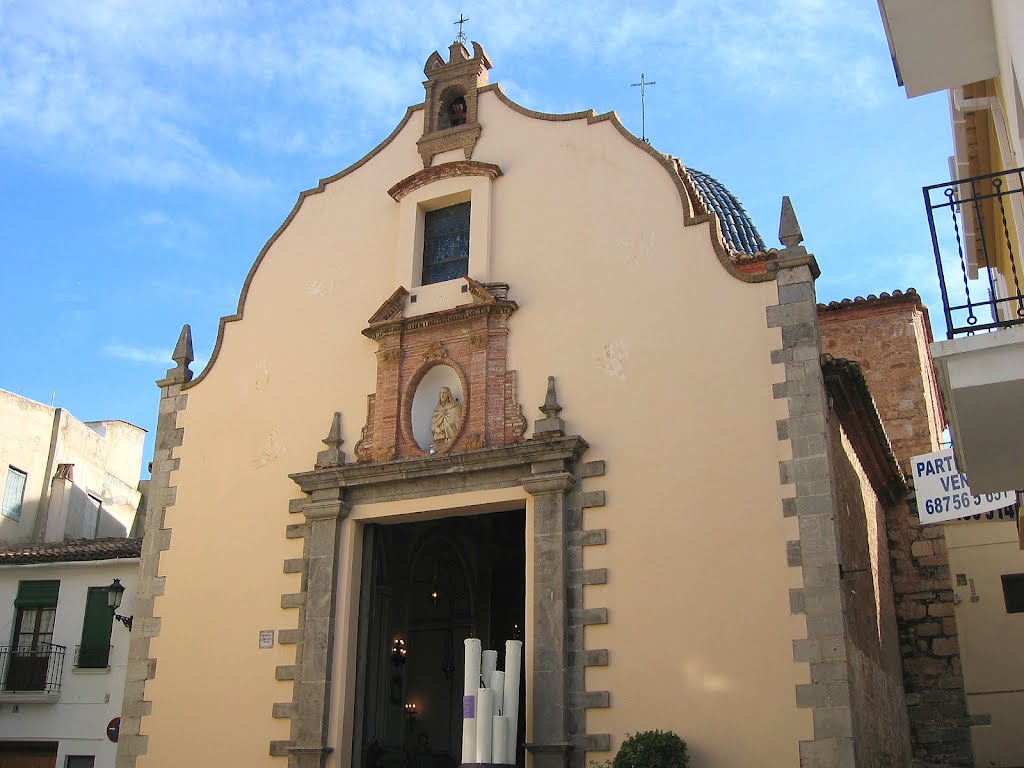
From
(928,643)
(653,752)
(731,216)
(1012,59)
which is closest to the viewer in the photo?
(1012,59)

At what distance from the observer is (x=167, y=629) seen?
1466cm

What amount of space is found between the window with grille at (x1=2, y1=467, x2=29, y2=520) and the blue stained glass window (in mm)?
14107

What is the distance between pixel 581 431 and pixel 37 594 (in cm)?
→ 1171

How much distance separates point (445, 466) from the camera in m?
13.5

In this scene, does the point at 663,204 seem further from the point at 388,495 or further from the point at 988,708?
the point at 988,708

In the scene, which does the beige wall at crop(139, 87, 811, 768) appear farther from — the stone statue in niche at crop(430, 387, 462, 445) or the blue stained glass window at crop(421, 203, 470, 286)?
the stone statue in niche at crop(430, 387, 462, 445)

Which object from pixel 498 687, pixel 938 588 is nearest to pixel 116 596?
pixel 498 687

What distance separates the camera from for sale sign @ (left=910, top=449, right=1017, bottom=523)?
442 inches

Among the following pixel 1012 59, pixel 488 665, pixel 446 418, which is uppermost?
pixel 446 418

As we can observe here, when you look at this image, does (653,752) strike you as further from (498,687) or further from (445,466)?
(445,466)

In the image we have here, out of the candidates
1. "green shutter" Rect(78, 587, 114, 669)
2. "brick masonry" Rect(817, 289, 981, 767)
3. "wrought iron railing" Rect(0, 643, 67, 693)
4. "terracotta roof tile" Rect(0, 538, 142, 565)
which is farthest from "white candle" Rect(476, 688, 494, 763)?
"wrought iron railing" Rect(0, 643, 67, 693)

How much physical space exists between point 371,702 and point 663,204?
7.30 meters

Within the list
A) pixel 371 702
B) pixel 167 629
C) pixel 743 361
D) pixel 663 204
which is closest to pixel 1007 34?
pixel 743 361

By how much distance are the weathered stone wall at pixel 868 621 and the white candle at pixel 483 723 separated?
3.62 metres
